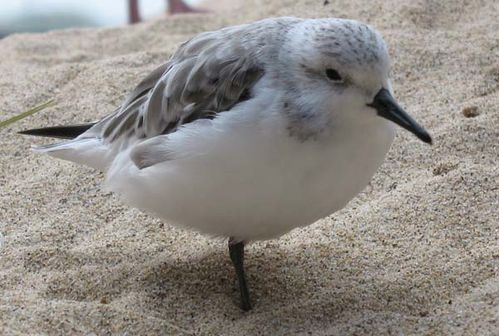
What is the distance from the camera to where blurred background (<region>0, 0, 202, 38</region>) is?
18.0ft

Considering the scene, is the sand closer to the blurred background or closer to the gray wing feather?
the gray wing feather

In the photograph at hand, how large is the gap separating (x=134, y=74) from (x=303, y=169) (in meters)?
1.76

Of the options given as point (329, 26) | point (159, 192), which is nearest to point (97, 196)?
point (159, 192)

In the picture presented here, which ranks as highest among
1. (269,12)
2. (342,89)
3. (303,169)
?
(342,89)

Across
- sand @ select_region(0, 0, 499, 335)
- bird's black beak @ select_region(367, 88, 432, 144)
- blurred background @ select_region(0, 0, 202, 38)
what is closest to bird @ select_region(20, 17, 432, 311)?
bird's black beak @ select_region(367, 88, 432, 144)

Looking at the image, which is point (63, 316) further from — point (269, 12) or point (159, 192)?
point (269, 12)

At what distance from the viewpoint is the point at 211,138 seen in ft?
7.24

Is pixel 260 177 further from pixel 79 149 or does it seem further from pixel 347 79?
pixel 79 149

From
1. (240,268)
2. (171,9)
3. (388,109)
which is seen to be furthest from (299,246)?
(171,9)

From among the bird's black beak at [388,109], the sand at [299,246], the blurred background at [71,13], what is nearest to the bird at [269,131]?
the bird's black beak at [388,109]

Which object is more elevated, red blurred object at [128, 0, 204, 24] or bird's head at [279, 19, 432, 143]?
bird's head at [279, 19, 432, 143]

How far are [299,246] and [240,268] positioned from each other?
1.00 feet

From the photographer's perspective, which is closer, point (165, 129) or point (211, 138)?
point (211, 138)

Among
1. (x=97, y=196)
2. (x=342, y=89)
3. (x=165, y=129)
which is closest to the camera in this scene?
(x=342, y=89)
